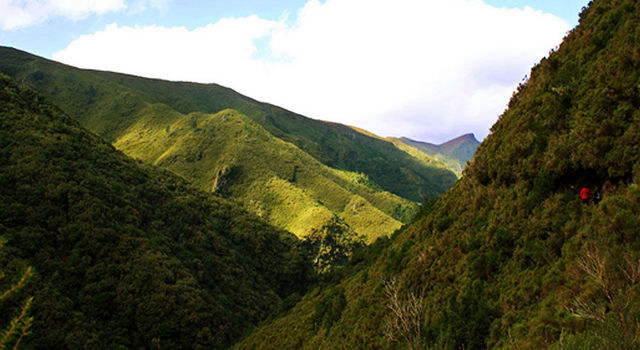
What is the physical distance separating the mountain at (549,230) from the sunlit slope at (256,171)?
99.6 meters

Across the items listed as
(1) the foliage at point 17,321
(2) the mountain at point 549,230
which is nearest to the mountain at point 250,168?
(2) the mountain at point 549,230

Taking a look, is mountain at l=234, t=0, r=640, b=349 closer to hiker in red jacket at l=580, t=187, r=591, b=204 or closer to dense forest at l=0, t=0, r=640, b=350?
dense forest at l=0, t=0, r=640, b=350

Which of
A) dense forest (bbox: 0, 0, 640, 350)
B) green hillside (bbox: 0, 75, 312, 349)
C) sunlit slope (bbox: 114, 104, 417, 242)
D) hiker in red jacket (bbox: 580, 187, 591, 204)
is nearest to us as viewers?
dense forest (bbox: 0, 0, 640, 350)

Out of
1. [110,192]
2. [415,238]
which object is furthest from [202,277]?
[415,238]

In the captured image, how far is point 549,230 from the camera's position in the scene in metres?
12.2

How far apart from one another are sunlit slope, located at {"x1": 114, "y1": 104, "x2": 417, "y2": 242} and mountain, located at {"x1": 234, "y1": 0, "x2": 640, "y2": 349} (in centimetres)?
9960

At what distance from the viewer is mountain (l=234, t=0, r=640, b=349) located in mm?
8227

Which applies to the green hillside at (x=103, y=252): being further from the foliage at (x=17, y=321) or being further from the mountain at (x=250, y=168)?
the mountain at (x=250, y=168)

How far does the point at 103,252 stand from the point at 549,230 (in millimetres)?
62170

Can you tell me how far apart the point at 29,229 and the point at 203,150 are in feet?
377

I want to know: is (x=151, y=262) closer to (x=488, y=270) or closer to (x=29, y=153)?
(x=29, y=153)

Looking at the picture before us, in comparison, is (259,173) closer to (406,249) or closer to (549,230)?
(406,249)

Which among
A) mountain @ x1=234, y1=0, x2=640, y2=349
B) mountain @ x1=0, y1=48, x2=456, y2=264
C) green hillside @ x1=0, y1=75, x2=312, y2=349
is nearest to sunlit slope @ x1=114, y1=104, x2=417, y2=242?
mountain @ x1=0, y1=48, x2=456, y2=264

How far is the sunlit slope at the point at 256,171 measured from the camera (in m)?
136
